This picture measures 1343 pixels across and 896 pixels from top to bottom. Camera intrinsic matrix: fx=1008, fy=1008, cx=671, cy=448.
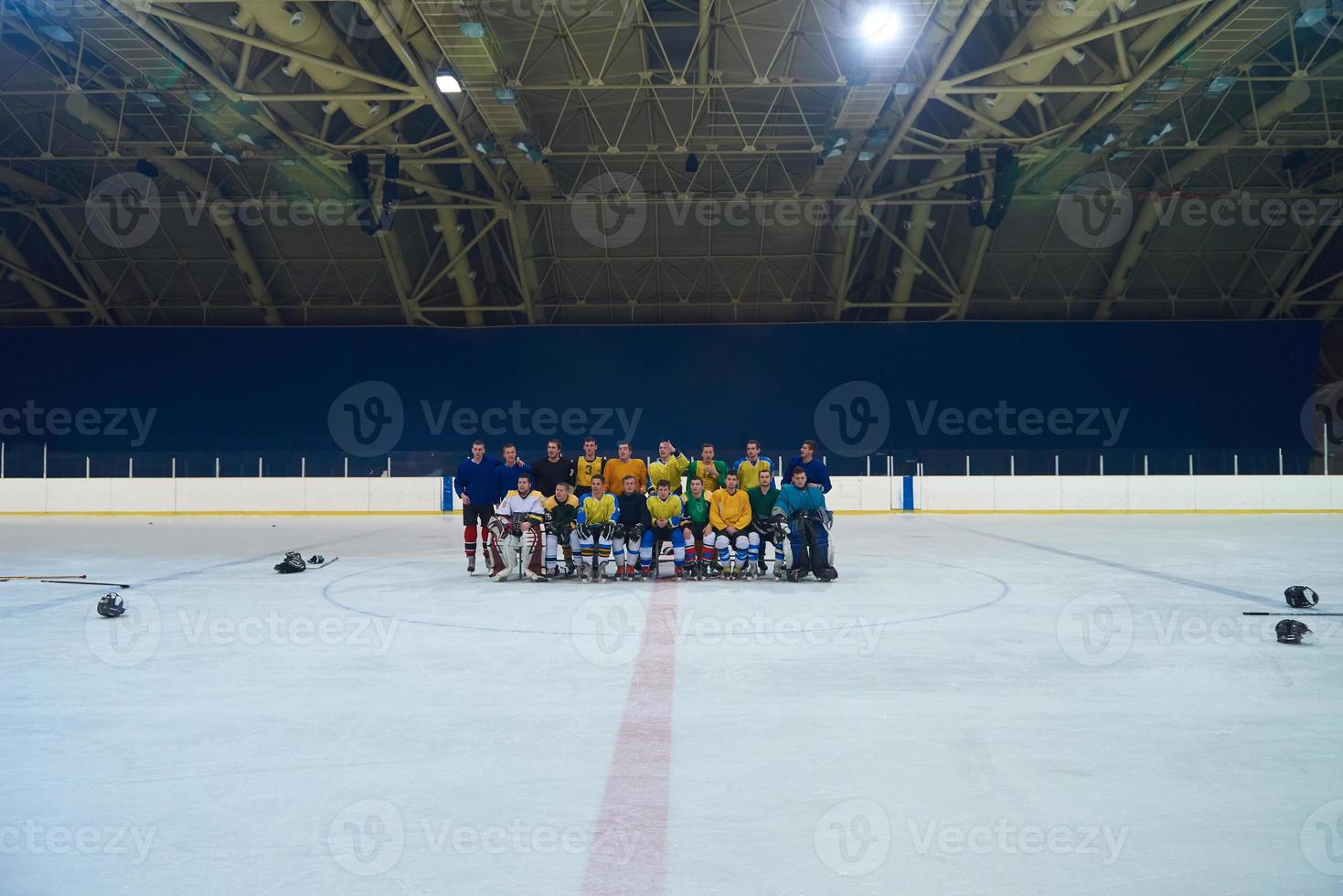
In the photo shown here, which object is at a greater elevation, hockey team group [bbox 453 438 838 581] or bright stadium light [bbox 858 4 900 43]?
bright stadium light [bbox 858 4 900 43]

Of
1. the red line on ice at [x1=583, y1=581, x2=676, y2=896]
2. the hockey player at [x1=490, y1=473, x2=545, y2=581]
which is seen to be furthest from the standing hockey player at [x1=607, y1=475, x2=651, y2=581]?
the red line on ice at [x1=583, y1=581, x2=676, y2=896]

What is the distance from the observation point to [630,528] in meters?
11.6

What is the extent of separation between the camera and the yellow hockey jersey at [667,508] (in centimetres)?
1160

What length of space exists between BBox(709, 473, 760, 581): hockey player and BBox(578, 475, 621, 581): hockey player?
1211 mm

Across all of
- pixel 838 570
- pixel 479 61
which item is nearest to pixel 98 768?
pixel 838 570

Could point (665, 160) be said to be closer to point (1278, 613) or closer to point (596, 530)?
point (596, 530)

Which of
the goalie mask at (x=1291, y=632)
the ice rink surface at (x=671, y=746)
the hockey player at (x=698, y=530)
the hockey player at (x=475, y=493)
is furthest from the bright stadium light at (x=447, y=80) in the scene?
the goalie mask at (x=1291, y=632)

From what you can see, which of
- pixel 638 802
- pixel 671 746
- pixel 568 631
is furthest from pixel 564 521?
pixel 638 802

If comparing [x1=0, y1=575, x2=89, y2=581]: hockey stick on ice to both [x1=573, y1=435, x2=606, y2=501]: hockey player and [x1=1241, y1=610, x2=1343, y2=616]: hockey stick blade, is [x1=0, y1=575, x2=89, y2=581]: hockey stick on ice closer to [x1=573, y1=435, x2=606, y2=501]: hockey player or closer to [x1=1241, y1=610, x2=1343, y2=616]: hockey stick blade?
[x1=573, y1=435, x2=606, y2=501]: hockey player

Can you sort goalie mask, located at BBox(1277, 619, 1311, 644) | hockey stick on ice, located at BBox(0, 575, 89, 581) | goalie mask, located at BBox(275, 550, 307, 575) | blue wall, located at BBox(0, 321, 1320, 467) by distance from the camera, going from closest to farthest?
goalie mask, located at BBox(1277, 619, 1311, 644), hockey stick on ice, located at BBox(0, 575, 89, 581), goalie mask, located at BBox(275, 550, 307, 575), blue wall, located at BBox(0, 321, 1320, 467)

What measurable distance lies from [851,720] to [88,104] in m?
25.4

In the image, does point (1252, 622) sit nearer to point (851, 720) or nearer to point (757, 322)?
point (851, 720)

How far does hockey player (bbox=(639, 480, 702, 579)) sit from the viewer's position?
38.1 feet

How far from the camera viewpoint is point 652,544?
11.8 metres
